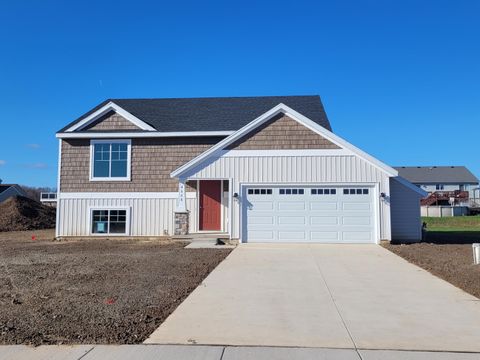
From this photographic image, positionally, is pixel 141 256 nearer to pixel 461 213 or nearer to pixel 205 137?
pixel 205 137

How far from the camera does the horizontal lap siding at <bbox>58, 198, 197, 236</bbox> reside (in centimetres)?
1878

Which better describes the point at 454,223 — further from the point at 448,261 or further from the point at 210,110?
the point at 448,261

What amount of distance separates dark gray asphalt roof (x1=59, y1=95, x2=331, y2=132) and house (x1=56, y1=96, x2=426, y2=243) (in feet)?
0.18

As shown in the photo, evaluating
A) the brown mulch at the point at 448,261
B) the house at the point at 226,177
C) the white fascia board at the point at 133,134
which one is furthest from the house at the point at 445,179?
the white fascia board at the point at 133,134

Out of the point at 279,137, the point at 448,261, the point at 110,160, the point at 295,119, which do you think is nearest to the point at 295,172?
the point at 279,137

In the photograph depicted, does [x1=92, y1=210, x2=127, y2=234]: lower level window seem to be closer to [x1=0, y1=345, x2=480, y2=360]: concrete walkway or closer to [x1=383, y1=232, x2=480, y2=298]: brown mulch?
[x1=383, y1=232, x2=480, y2=298]: brown mulch

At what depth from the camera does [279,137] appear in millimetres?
17031

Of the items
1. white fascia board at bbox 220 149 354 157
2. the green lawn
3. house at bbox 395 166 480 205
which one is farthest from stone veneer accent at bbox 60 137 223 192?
house at bbox 395 166 480 205

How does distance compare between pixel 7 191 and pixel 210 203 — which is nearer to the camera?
pixel 210 203

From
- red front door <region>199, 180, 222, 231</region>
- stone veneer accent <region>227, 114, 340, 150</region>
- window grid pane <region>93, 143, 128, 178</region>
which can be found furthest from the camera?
window grid pane <region>93, 143, 128, 178</region>

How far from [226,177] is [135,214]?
16.0ft

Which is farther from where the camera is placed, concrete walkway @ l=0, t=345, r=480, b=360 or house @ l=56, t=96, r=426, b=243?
house @ l=56, t=96, r=426, b=243

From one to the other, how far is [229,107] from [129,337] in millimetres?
17242

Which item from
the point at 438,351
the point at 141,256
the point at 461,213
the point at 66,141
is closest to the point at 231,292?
the point at 438,351
